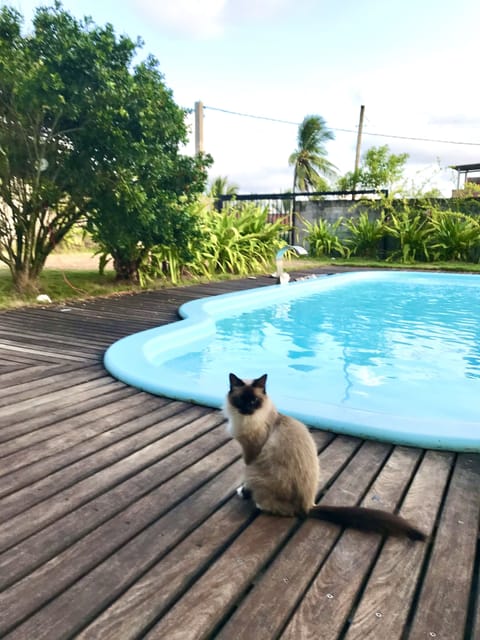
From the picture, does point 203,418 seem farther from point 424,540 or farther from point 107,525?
point 424,540

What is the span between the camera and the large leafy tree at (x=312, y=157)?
27.7m

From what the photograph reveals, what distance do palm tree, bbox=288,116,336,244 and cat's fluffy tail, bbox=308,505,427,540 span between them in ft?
89.2

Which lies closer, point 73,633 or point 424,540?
point 73,633

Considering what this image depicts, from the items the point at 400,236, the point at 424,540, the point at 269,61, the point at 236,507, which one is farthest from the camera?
the point at 269,61

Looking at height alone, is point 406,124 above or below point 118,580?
above

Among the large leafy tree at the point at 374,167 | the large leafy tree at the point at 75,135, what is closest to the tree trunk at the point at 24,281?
the large leafy tree at the point at 75,135

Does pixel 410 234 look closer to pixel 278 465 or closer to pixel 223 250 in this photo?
pixel 223 250

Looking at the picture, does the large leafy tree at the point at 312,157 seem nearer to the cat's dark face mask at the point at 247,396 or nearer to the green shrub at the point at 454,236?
the green shrub at the point at 454,236

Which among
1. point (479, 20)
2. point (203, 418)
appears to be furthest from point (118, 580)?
point (479, 20)

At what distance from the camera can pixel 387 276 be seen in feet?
37.8

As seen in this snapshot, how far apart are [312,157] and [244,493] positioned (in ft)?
92.7

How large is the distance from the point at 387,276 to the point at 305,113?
19597 millimetres

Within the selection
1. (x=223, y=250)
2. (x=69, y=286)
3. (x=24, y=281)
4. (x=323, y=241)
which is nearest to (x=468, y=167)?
(x=323, y=241)

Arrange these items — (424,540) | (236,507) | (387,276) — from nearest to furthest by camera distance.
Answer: (424,540), (236,507), (387,276)
